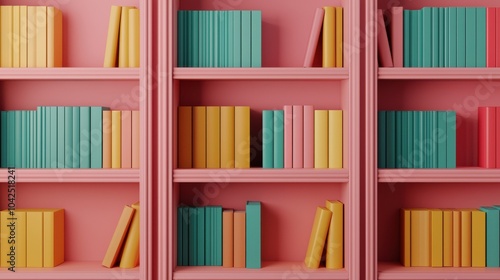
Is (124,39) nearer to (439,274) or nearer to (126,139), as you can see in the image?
(126,139)

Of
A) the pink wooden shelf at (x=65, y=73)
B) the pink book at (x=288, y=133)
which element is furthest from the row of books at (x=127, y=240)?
the pink book at (x=288, y=133)

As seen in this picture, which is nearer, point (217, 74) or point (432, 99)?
point (217, 74)

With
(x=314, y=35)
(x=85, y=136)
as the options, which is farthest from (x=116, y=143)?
(x=314, y=35)

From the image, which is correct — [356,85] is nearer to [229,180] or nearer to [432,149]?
[432,149]

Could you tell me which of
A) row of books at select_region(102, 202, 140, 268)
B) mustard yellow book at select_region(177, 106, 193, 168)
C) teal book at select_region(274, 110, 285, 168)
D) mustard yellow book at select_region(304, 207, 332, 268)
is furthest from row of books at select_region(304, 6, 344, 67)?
row of books at select_region(102, 202, 140, 268)

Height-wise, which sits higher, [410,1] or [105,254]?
[410,1]

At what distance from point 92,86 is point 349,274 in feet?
5.68

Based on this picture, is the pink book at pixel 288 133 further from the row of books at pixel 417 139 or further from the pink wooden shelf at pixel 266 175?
the row of books at pixel 417 139

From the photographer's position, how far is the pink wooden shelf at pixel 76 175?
315 centimetres

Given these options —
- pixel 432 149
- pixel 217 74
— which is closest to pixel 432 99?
pixel 432 149

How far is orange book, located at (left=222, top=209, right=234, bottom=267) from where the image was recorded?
3232 mm

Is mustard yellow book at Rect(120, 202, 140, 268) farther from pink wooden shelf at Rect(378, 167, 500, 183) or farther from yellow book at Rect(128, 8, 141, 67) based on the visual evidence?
pink wooden shelf at Rect(378, 167, 500, 183)

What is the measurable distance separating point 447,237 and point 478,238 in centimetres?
16

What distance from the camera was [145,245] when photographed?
3.11 metres
